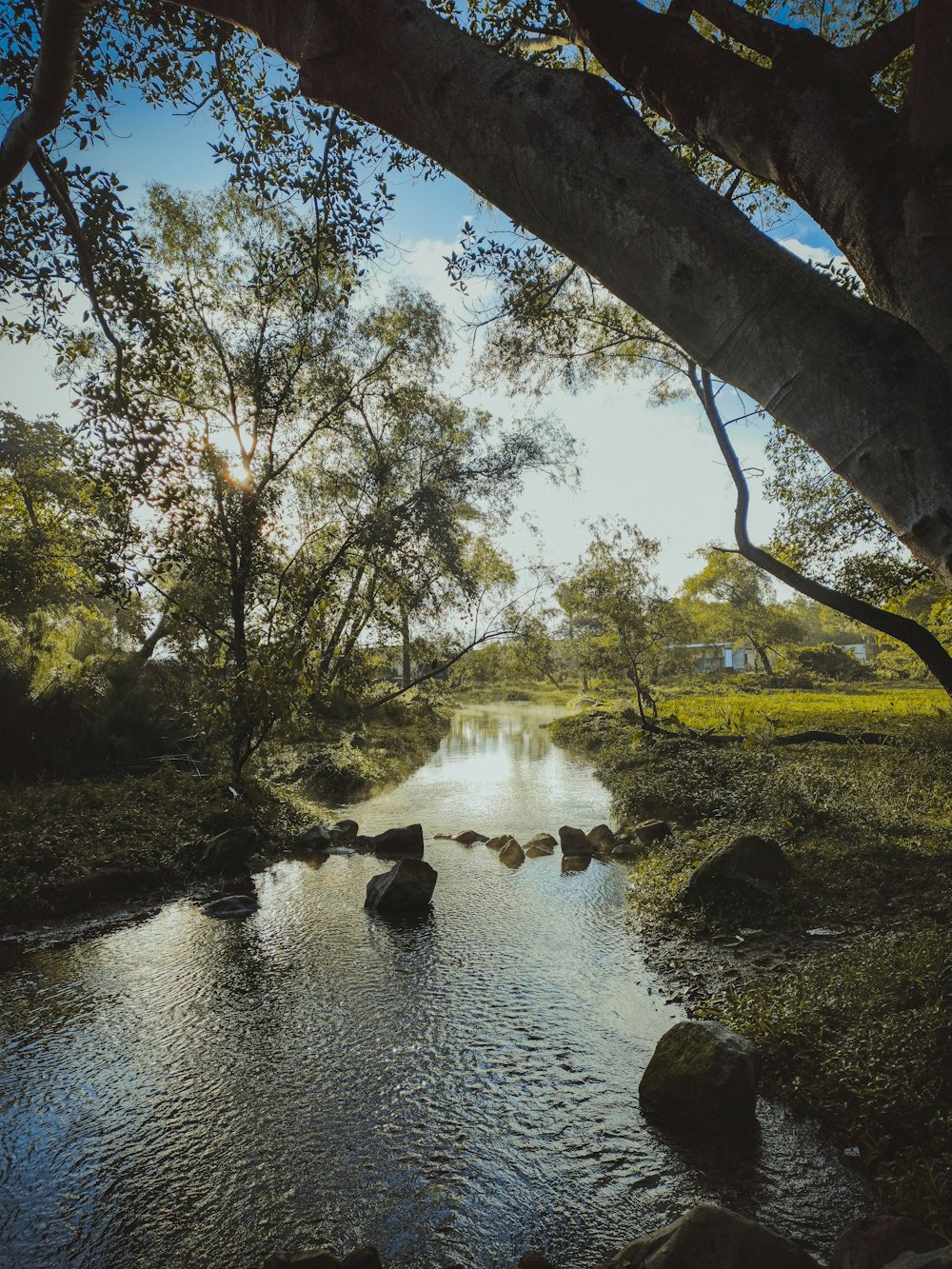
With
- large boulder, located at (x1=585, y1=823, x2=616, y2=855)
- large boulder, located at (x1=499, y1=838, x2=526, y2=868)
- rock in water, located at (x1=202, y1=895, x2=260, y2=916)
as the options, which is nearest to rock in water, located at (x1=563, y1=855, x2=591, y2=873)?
large boulder, located at (x1=585, y1=823, x2=616, y2=855)

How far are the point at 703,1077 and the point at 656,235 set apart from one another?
4.71 meters

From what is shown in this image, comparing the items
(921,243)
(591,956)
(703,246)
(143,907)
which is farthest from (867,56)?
(143,907)

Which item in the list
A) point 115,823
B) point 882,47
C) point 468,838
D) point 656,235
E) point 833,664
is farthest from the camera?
point 833,664

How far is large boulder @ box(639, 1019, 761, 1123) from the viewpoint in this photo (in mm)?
4195

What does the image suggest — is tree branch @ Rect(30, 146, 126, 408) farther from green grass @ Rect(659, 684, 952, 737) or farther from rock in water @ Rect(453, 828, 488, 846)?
green grass @ Rect(659, 684, 952, 737)

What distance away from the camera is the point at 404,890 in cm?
812

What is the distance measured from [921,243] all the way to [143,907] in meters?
9.33

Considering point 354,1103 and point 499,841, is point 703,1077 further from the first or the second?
point 499,841

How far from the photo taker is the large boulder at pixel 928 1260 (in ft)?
7.30

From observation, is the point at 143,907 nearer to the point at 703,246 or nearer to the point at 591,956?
the point at 591,956

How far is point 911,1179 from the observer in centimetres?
351

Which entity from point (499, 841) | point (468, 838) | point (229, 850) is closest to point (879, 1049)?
point (499, 841)

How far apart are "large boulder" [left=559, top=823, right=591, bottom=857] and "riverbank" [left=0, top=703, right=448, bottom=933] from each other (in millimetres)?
4495

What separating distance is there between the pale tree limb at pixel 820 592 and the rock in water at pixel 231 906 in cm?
742
